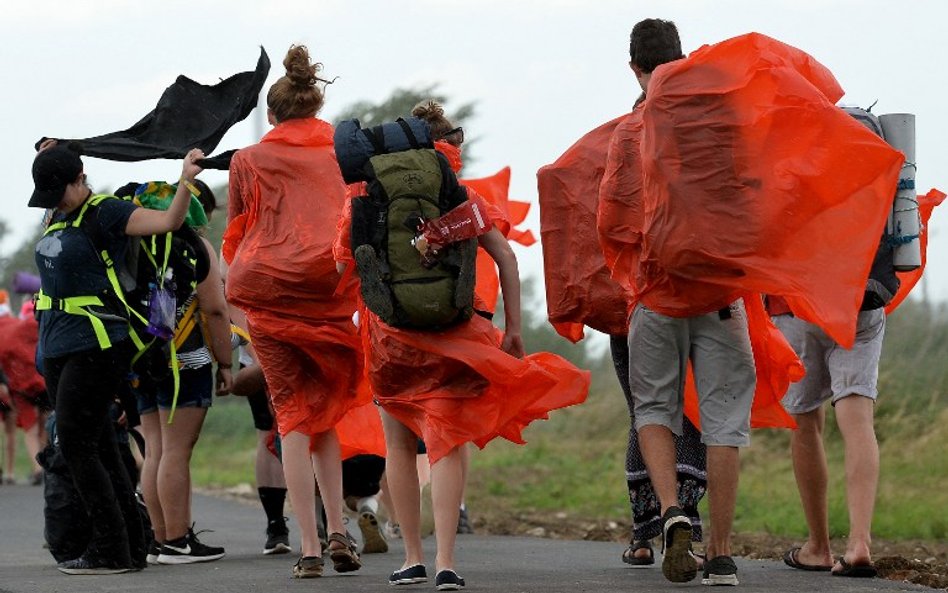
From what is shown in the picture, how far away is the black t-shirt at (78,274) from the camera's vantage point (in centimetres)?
795

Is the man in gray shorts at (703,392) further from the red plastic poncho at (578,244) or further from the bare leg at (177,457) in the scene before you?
the bare leg at (177,457)

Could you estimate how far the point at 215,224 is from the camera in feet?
132

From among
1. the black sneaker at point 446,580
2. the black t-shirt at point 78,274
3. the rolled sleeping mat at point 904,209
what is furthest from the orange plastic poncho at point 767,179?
the black t-shirt at point 78,274

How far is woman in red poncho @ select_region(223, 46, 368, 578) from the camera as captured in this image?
7.84m

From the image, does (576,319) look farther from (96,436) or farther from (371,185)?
(96,436)

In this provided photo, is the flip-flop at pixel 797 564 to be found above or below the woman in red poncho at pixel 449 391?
below

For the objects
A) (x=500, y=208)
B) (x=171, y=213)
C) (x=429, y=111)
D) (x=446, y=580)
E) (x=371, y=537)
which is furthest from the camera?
(x=500, y=208)

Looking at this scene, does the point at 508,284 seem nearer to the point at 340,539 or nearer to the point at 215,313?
the point at 340,539

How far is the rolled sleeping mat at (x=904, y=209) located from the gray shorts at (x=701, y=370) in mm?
722

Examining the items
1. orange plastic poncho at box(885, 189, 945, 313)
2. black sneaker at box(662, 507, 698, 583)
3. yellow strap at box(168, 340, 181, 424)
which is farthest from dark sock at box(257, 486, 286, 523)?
orange plastic poncho at box(885, 189, 945, 313)

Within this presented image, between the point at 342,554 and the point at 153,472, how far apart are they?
1460 mm

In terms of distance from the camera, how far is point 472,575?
7.81 meters

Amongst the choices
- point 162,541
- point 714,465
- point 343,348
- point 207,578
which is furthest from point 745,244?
point 162,541

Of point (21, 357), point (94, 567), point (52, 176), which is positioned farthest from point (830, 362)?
point (21, 357)
